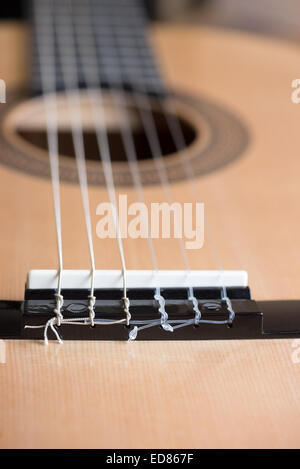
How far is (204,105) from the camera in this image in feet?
3.16

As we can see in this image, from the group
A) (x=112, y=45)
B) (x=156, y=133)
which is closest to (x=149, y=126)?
(x=156, y=133)


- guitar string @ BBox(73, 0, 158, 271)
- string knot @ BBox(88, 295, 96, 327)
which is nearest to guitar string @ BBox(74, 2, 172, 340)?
guitar string @ BBox(73, 0, 158, 271)

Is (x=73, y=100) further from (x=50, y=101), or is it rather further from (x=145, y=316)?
(x=145, y=316)

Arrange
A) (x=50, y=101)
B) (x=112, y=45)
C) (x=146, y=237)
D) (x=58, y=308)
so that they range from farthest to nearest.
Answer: (x=112, y=45), (x=50, y=101), (x=146, y=237), (x=58, y=308)

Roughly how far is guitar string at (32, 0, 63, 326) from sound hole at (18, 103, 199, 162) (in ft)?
0.09

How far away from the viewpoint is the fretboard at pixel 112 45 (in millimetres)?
990

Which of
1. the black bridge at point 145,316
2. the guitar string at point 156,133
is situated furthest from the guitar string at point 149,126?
the black bridge at point 145,316

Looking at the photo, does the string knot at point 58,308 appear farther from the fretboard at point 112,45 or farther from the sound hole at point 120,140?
the fretboard at point 112,45

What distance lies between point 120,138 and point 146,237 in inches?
13.9

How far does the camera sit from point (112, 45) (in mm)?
1088
